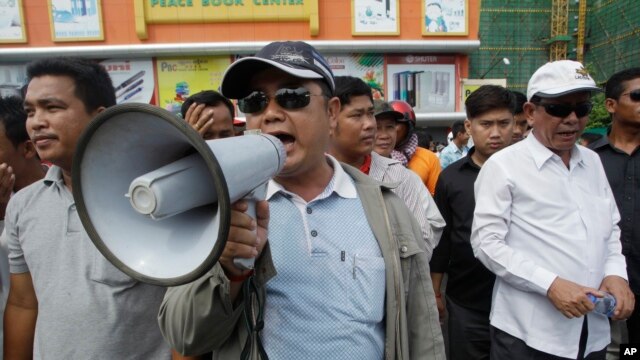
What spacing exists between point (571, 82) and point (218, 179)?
2260 millimetres

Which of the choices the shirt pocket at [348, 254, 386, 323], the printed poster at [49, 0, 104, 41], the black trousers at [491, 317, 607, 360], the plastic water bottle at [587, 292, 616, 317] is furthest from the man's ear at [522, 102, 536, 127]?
the printed poster at [49, 0, 104, 41]

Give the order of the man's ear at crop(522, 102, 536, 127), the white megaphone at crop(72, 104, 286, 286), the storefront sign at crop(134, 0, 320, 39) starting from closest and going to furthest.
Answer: the white megaphone at crop(72, 104, 286, 286) < the man's ear at crop(522, 102, 536, 127) < the storefront sign at crop(134, 0, 320, 39)

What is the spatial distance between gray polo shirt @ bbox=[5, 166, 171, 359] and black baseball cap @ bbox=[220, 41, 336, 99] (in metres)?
0.88

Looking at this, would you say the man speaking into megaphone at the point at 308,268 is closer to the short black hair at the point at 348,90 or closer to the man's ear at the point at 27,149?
the short black hair at the point at 348,90

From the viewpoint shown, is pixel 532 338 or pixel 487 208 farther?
pixel 487 208

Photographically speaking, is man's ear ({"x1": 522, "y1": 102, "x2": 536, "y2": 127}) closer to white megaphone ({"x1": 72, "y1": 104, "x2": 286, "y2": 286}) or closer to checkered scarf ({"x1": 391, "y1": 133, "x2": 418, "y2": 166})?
checkered scarf ({"x1": 391, "y1": 133, "x2": 418, "y2": 166})

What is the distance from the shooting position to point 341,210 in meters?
1.59

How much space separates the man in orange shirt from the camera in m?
3.81

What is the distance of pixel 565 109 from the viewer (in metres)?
2.29

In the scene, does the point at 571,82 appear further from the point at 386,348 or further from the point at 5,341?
the point at 5,341

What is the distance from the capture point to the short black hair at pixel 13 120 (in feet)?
8.39

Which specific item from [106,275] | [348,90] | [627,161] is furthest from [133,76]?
[627,161]

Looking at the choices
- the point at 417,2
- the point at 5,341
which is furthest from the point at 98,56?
the point at 5,341

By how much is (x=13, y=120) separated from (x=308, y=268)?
2.36 metres
